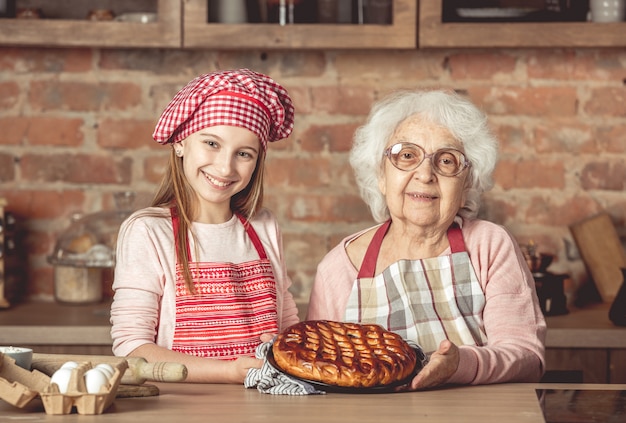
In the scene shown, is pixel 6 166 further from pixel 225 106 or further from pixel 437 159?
pixel 437 159

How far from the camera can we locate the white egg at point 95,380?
158 cm

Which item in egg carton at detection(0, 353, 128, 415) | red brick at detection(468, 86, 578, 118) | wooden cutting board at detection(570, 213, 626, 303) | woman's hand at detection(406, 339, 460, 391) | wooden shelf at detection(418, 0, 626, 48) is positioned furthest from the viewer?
red brick at detection(468, 86, 578, 118)

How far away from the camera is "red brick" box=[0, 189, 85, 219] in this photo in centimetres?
330

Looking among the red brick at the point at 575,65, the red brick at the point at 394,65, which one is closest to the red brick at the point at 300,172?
the red brick at the point at 394,65

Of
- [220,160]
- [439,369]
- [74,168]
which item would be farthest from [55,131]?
[439,369]

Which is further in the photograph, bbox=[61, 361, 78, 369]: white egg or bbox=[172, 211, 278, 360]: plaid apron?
bbox=[172, 211, 278, 360]: plaid apron

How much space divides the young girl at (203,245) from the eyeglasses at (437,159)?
274mm

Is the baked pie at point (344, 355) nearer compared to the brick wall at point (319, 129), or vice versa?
the baked pie at point (344, 355)

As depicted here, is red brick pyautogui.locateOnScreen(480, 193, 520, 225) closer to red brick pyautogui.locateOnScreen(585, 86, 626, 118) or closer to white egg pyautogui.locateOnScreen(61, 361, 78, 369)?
red brick pyautogui.locateOnScreen(585, 86, 626, 118)

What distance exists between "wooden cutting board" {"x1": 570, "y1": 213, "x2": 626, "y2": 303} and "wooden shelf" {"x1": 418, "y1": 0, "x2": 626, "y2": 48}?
56cm

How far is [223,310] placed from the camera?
7.06 ft

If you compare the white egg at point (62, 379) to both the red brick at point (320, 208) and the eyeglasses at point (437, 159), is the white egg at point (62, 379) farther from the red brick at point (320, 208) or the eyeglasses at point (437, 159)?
the red brick at point (320, 208)

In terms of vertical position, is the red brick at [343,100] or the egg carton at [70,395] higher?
the red brick at [343,100]

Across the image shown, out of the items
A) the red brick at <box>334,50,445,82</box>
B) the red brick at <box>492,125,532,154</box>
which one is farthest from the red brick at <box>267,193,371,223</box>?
the red brick at <box>492,125,532,154</box>
